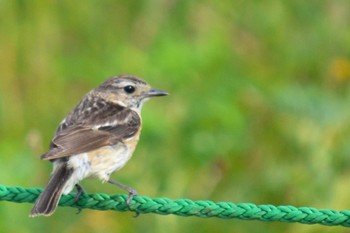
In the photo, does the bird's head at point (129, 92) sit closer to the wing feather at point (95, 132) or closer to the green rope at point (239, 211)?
the wing feather at point (95, 132)

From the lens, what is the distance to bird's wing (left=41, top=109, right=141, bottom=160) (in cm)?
821

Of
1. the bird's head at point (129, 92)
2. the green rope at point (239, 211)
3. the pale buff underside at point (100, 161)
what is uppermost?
the bird's head at point (129, 92)

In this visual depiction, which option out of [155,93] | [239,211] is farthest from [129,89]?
[239,211]

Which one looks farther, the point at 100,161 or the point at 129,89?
the point at 129,89

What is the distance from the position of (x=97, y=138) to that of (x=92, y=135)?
1.8 inches

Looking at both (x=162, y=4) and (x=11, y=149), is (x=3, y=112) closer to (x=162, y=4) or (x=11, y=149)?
(x=11, y=149)

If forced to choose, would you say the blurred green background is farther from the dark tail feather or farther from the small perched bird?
the dark tail feather

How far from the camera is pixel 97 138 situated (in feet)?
28.5

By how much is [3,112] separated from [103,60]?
1206mm

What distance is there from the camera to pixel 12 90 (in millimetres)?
11453

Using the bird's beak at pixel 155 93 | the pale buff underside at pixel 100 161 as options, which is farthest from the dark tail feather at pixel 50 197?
the bird's beak at pixel 155 93

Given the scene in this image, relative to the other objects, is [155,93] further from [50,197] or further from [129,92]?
[50,197]

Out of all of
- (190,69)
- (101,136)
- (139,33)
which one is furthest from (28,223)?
(139,33)

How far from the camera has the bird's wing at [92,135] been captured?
8.21 metres
